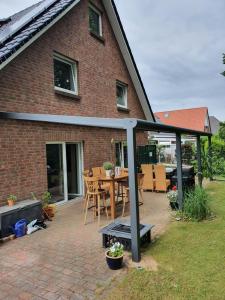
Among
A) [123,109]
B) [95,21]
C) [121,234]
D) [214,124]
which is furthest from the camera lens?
[214,124]

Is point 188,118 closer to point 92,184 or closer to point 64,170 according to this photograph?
point 64,170

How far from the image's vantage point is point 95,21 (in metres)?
11.1

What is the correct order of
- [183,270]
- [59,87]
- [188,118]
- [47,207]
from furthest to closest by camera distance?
1. [188,118]
2. [59,87]
3. [47,207]
4. [183,270]

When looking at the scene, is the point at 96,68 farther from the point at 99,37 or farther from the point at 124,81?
the point at 124,81

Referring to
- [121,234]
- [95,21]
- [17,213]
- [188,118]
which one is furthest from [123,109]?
[188,118]

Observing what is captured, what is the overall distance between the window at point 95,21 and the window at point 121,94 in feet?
8.74

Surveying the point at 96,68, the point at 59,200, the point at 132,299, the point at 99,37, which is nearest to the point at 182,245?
the point at 132,299

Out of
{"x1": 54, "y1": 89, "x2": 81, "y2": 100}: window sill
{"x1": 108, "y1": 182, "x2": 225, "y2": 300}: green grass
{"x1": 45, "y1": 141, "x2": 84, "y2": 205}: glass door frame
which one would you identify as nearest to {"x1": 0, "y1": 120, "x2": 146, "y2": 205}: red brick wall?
{"x1": 45, "y1": 141, "x2": 84, "y2": 205}: glass door frame

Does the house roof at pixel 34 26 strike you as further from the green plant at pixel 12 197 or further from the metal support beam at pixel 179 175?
the metal support beam at pixel 179 175

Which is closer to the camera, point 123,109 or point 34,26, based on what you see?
point 34,26

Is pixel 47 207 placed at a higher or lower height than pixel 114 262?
higher

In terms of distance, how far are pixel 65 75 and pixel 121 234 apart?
6277mm

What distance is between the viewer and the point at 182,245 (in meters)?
5.09

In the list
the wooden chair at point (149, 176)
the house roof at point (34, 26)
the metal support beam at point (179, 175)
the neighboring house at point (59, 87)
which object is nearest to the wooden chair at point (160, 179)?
the wooden chair at point (149, 176)
